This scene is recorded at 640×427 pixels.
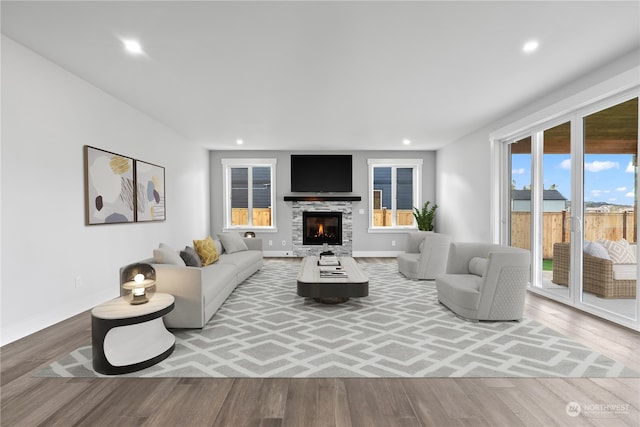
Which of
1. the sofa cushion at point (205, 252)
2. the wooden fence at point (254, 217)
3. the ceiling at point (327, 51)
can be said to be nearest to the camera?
the ceiling at point (327, 51)

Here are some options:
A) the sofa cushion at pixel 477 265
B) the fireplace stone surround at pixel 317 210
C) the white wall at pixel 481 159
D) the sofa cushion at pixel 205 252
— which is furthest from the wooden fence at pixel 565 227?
the sofa cushion at pixel 205 252

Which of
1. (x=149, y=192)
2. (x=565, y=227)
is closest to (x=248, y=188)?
(x=149, y=192)

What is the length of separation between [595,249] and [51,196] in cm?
598

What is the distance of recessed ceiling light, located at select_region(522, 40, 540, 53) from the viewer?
289 cm

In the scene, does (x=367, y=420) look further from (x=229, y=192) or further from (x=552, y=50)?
(x=229, y=192)

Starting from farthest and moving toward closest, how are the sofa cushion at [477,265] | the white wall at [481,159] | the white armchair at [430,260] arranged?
the white armchair at [430,260]
the sofa cushion at [477,265]
the white wall at [481,159]

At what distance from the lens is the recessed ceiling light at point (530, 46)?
289 centimetres

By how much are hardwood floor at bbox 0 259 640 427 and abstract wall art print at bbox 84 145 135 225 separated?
6.44 ft

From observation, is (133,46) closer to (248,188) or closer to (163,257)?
(163,257)

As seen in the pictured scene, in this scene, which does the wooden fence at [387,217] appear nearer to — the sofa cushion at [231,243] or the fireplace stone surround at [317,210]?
the fireplace stone surround at [317,210]

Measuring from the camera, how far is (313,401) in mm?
1991

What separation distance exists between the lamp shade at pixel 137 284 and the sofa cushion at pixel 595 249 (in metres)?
4.68

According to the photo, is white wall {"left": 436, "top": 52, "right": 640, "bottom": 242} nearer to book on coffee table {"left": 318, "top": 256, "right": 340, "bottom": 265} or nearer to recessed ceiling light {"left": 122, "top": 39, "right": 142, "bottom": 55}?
book on coffee table {"left": 318, "top": 256, "right": 340, "bottom": 265}

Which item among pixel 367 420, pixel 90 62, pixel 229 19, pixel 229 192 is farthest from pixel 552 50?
pixel 229 192
